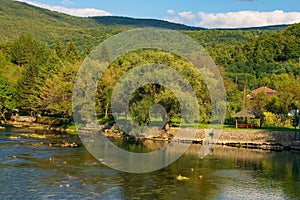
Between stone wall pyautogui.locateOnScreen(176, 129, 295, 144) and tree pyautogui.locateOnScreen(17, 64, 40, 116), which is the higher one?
tree pyautogui.locateOnScreen(17, 64, 40, 116)

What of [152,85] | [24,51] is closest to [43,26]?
[24,51]

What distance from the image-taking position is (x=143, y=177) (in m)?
30.6

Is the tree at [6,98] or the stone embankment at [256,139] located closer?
the stone embankment at [256,139]

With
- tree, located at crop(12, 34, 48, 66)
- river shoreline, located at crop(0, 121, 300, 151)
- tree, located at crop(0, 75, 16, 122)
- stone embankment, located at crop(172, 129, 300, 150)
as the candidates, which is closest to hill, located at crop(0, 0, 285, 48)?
tree, located at crop(12, 34, 48, 66)

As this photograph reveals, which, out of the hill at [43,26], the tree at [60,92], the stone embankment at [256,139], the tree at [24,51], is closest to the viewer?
the stone embankment at [256,139]

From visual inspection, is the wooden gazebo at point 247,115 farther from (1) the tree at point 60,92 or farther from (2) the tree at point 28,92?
(2) the tree at point 28,92

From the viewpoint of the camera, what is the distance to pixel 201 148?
45.3 metres

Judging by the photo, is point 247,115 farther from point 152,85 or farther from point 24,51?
point 24,51

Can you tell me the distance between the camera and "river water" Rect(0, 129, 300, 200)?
26.1 metres

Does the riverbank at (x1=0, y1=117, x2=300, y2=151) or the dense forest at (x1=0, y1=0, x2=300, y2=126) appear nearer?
the riverbank at (x1=0, y1=117, x2=300, y2=151)

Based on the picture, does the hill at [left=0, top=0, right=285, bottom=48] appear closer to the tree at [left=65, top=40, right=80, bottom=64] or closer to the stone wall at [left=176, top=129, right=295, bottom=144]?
the tree at [left=65, top=40, right=80, bottom=64]

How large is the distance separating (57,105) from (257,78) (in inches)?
2308

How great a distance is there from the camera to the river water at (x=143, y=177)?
85.7 feet

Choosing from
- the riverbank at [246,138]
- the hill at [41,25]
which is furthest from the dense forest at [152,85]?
the hill at [41,25]
